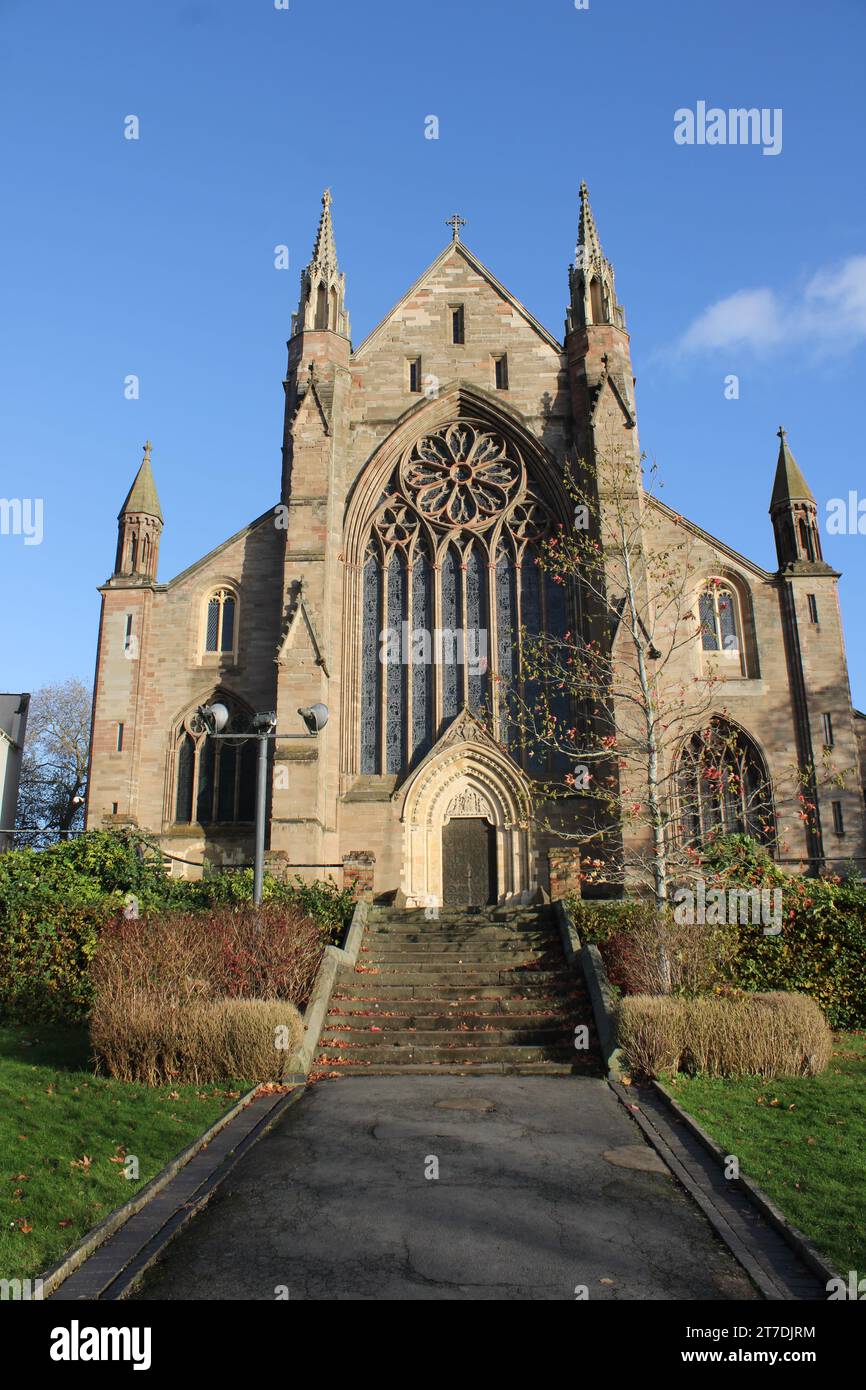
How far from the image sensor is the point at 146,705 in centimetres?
2509

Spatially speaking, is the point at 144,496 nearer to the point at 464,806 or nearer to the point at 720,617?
the point at 464,806

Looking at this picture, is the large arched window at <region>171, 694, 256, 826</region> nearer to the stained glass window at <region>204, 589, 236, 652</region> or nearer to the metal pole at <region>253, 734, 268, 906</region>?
the stained glass window at <region>204, 589, 236, 652</region>

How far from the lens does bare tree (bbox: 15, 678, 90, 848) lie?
41875mm

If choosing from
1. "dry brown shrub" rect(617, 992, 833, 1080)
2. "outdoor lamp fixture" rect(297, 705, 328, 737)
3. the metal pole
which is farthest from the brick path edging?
"outdoor lamp fixture" rect(297, 705, 328, 737)

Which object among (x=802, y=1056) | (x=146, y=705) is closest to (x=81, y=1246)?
(x=802, y=1056)

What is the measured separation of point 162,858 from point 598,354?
16.7 meters

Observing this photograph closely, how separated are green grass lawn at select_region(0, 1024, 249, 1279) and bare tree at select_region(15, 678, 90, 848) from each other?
29.5 metres

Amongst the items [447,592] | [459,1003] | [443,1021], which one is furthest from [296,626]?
[443,1021]

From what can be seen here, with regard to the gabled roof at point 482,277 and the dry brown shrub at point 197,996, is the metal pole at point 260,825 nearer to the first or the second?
the dry brown shrub at point 197,996

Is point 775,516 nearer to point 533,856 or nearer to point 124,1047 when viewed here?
point 533,856

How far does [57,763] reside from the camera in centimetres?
4338

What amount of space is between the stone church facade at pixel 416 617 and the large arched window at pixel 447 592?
0.06 meters

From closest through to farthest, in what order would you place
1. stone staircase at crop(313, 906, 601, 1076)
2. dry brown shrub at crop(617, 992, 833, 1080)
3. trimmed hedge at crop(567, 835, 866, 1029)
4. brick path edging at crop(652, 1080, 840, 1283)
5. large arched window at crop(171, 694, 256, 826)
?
brick path edging at crop(652, 1080, 840, 1283) → dry brown shrub at crop(617, 992, 833, 1080) → stone staircase at crop(313, 906, 601, 1076) → trimmed hedge at crop(567, 835, 866, 1029) → large arched window at crop(171, 694, 256, 826)
